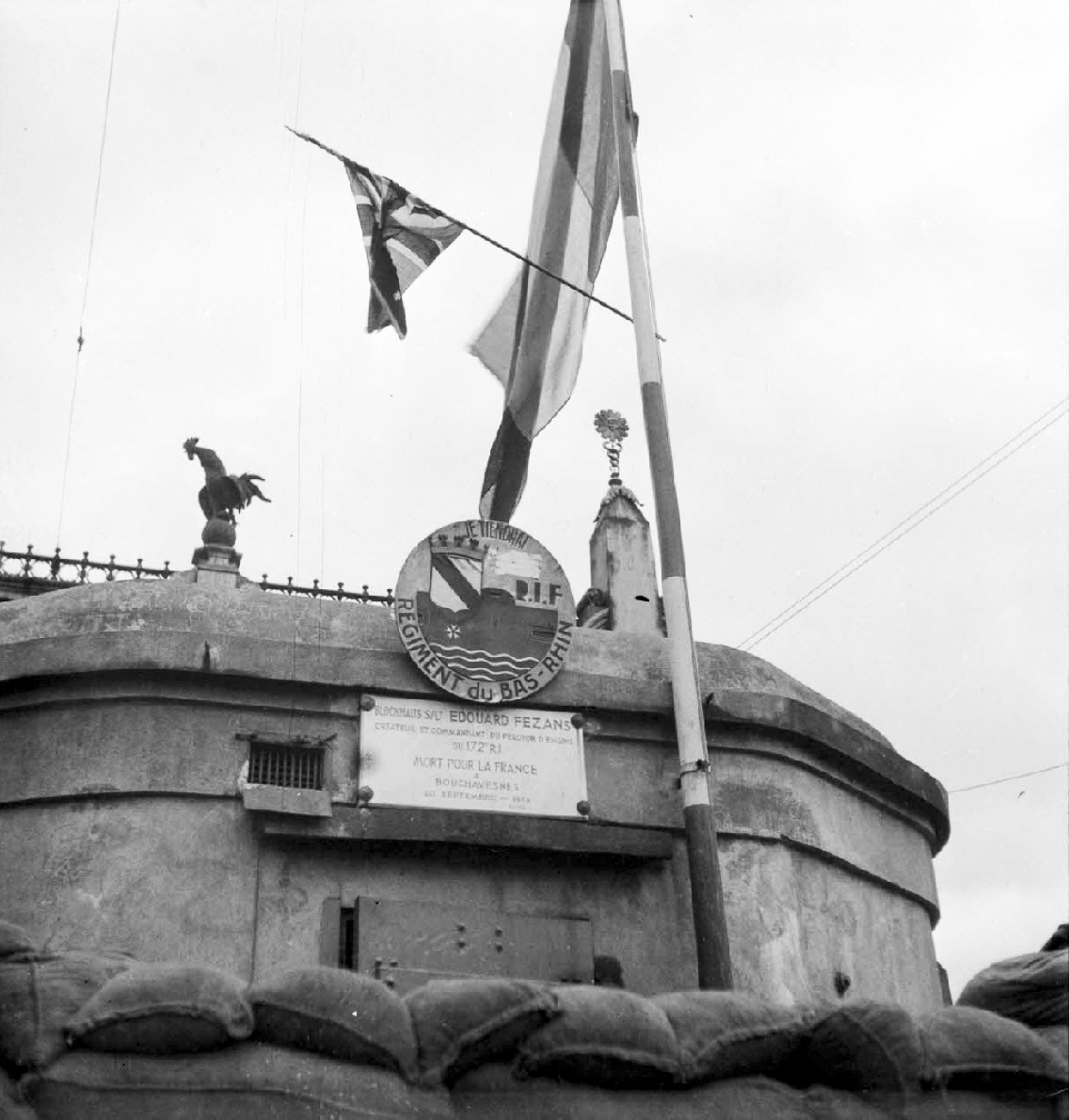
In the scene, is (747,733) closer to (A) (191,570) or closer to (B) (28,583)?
(A) (191,570)

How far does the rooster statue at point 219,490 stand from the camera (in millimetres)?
13695

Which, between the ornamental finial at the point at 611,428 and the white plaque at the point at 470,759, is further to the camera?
the ornamental finial at the point at 611,428

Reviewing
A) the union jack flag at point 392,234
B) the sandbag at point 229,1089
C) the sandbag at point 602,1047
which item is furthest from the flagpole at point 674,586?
the sandbag at point 229,1089

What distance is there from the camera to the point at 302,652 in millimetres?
11281

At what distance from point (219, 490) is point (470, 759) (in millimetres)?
3891

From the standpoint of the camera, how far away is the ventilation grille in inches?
432

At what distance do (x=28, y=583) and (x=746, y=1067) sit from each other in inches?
749

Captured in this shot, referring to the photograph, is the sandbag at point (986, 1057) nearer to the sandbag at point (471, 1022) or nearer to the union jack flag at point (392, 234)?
the sandbag at point (471, 1022)

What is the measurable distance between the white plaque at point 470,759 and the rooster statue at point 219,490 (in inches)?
125

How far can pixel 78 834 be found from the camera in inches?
412

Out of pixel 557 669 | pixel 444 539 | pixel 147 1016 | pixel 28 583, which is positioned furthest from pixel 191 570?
pixel 28 583

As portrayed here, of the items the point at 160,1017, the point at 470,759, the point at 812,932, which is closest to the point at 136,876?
the point at 470,759

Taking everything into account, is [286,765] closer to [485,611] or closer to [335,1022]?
[485,611]

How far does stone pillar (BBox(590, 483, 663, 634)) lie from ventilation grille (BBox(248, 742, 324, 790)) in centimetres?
416
